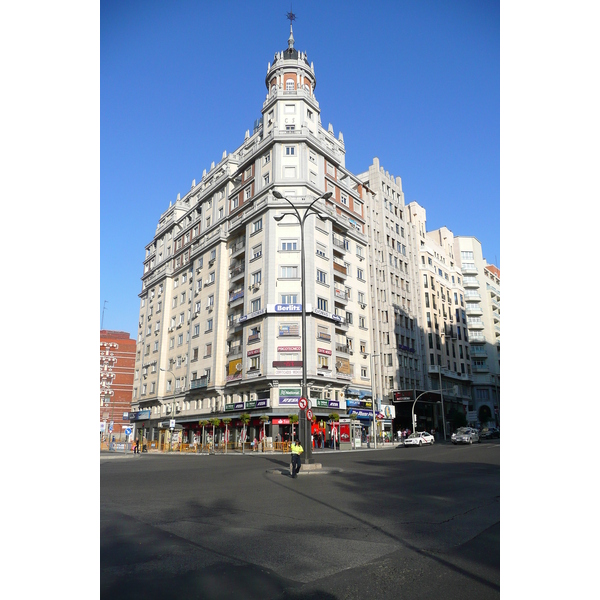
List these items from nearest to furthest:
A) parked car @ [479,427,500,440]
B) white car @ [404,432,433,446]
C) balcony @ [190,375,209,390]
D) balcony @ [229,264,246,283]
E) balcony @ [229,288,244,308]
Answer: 1. white car @ [404,432,433,446]
2. balcony @ [229,288,244,308]
3. balcony @ [229,264,246,283]
4. balcony @ [190,375,209,390]
5. parked car @ [479,427,500,440]

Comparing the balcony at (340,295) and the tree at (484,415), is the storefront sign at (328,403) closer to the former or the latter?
the balcony at (340,295)

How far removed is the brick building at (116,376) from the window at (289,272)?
234ft

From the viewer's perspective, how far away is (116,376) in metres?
108

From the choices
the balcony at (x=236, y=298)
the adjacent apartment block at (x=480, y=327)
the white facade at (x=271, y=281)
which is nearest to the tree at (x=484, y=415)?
the adjacent apartment block at (x=480, y=327)

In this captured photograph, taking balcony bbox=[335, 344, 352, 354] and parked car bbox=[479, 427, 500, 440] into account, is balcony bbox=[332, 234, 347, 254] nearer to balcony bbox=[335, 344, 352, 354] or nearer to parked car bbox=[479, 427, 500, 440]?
balcony bbox=[335, 344, 352, 354]

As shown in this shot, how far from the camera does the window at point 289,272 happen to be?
4538 centimetres

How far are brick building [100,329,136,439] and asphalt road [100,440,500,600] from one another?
329 feet

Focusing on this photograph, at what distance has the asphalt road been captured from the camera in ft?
13.8

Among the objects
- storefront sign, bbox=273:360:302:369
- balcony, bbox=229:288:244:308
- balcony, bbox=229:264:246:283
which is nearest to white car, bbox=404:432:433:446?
storefront sign, bbox=273:360:302:369

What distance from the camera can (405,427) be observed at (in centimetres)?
5903

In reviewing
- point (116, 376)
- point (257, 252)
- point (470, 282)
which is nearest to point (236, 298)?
point (257, 252)

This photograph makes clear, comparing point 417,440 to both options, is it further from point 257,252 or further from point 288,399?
point 257,252
